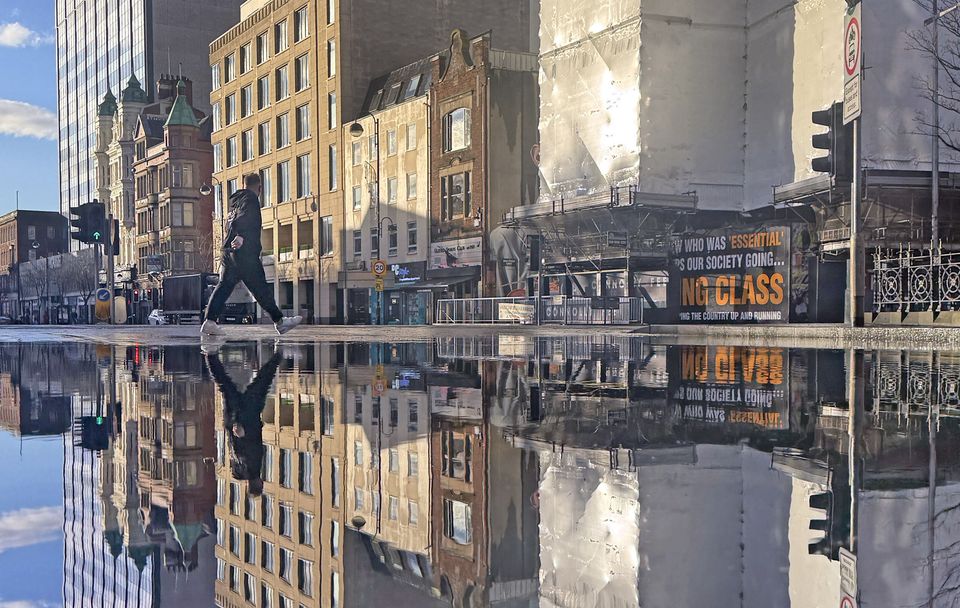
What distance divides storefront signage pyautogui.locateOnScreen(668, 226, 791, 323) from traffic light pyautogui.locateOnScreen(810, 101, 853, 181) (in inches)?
492

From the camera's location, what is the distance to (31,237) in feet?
438

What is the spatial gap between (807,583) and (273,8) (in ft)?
217

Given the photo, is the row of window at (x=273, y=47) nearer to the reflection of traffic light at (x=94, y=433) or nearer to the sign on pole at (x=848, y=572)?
the reflection of traffic light at (x=94, y=433)

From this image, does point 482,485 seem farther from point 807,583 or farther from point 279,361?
point 279,361

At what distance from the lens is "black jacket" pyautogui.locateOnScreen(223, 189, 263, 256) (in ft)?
61.4

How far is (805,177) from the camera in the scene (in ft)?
106

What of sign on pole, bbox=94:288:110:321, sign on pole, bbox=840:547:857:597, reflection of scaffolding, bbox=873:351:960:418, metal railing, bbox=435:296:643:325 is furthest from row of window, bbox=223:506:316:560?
sign on pole, bbox=94:288:110:321

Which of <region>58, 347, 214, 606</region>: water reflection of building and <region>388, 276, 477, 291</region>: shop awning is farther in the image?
<region>388, 276, 477, 291</region>: shop awning

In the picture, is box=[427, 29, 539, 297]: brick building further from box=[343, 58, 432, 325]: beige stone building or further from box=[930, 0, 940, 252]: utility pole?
box=[930, 0, 940, 252]: utility pole

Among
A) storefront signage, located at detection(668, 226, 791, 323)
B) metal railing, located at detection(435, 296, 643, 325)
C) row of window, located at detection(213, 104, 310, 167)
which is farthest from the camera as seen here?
row of window, located at detection(213, 104, 310, 167)

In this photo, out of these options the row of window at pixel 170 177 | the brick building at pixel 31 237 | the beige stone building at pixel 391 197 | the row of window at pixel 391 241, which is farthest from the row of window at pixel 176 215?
the brick building at pixel 31 237

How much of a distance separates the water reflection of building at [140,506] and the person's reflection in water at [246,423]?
0.13 meters

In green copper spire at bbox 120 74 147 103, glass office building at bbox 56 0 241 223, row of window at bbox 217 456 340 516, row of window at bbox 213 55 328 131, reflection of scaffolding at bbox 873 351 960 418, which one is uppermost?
glass office building at bbox 56 0 241 223

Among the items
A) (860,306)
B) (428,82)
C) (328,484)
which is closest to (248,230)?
(860,306)
